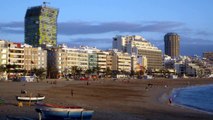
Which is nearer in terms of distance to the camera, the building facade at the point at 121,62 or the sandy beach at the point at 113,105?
the sandy beach at the point at 113,105

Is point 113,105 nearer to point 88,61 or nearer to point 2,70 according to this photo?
Answer: point 2,70

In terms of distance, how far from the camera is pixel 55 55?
13862 cm

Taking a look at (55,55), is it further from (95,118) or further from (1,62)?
(95,118)

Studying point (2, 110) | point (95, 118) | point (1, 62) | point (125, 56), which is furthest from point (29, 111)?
point (125, 56)

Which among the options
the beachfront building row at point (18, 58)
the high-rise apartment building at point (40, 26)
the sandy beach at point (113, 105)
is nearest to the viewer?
the sandy beach at point (113, 105)

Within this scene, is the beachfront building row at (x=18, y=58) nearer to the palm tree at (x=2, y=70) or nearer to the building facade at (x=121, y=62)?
the palm tree at (x=2, y=70)

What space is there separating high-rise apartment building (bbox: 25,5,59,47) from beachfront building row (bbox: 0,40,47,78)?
56.2m

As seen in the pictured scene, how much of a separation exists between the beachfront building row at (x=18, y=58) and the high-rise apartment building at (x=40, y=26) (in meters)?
56.2

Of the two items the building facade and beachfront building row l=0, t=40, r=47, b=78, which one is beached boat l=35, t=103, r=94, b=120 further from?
the building facade

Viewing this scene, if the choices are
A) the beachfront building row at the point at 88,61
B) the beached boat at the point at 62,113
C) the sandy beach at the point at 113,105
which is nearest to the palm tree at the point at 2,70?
the beachfront building row at the point at 88,61

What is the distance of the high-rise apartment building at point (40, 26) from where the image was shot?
185m

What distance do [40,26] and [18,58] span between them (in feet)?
221

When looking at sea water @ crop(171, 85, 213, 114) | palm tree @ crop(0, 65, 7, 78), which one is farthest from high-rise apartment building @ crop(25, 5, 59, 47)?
sea water @ crop(171, 85, 213, 114)

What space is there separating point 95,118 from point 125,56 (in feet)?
508
